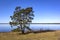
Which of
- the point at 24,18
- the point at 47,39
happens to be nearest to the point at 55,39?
the point at 47,39

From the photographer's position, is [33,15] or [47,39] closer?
[47,39]

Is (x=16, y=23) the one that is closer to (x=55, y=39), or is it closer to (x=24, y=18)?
(x=24, y=18)

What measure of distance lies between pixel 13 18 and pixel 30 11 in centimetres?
420

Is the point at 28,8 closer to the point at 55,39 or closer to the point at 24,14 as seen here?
the point at 24,14

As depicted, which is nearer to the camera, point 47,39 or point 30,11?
point 47,39

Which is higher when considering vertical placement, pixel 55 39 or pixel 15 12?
pixel 15 12

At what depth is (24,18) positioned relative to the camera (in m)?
39.2

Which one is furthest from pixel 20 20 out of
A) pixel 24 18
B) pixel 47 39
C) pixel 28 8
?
pixel 47 39

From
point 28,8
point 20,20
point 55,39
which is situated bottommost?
point 55,39

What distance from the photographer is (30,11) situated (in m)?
39.7

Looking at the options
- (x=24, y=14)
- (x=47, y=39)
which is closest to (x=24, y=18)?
(x=24, y=14)

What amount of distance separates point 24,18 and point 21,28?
104 inches

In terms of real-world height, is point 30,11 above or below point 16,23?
above

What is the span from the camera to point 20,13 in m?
38.6
